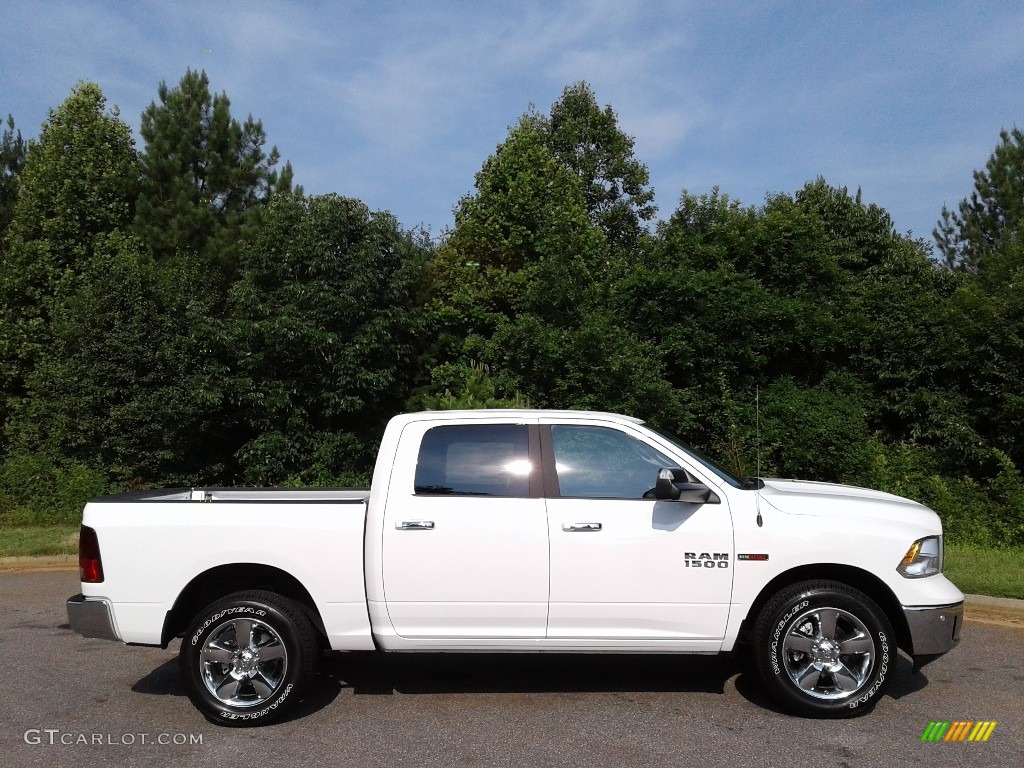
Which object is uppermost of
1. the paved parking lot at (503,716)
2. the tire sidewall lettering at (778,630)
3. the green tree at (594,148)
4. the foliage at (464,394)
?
the green tree at (594,148)

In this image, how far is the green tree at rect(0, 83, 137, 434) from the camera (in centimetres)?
2502

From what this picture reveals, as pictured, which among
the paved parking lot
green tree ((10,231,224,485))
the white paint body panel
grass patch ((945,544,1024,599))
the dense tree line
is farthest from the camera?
green tree ((10,231,224,485))

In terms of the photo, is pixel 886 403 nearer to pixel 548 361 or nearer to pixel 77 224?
pixel 548 361

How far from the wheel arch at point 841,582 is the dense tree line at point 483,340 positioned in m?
8.50

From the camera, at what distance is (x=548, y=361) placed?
1811 centimetres

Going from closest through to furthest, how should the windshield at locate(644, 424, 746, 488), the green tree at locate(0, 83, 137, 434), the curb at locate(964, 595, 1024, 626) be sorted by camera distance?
the windshield at locate(644, 424, 746, 488)
the curb at locate(964, 595, 1024, 626)
the green tree at locate(0, 83, 137, 434)

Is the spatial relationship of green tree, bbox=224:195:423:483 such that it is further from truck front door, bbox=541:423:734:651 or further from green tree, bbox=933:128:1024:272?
green tree, bbox=933:128:1024:272

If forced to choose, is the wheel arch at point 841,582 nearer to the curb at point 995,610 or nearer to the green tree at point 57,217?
the curb at point 995,610

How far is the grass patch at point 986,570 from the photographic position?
26.5 ft

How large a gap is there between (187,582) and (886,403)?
1590cm

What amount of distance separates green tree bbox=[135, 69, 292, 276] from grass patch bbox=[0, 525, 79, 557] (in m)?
12.8

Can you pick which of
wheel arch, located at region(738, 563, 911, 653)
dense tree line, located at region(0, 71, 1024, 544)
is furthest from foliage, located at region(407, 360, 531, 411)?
wheel arch, located at region(738, 563, 911, 653)

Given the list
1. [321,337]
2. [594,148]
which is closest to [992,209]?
[594,148]

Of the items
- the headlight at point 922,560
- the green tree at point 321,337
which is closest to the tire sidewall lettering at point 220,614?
the headlight at point 922,560
